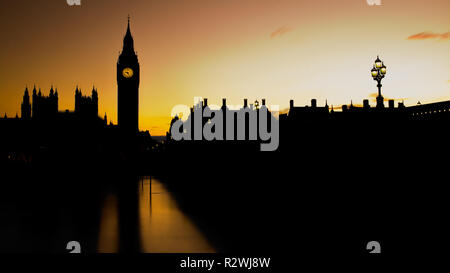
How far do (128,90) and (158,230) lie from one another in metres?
101

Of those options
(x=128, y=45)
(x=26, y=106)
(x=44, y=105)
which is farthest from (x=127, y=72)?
(x=26, y=106)

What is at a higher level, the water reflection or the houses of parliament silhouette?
the houses of parliament silhouette

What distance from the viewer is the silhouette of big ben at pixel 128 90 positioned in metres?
106

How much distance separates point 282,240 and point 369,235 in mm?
2834

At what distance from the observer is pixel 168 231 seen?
13.9 metres

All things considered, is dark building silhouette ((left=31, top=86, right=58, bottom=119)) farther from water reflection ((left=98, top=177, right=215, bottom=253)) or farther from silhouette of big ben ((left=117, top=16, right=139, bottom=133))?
water reflection ((left=98, top=177, right=215, bottom=253))

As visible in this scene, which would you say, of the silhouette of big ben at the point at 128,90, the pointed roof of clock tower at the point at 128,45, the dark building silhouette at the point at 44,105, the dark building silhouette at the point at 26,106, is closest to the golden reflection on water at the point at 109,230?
the silhouette of big ben at the point at 128,90

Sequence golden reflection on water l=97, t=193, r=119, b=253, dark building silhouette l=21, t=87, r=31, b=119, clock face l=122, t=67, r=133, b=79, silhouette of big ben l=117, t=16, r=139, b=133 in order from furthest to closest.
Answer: dark building silhouette l=21, t=87, r=31, b=119 < clock face l=122, t=67, r=133, b=79 < silhouette of big ben l=117, t=16, r=139, b=133 < golden reflection on water l=97, t=193, r=119, b=253

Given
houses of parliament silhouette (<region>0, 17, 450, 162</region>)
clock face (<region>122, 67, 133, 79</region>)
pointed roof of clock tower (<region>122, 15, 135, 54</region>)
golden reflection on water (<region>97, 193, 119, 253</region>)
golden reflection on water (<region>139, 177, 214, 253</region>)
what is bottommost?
golden reflection on water (<region>139, 177, 214, 253</region>)

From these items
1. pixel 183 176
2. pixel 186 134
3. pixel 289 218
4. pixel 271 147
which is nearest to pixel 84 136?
pixel 186 134

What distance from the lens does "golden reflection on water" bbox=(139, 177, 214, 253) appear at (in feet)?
38.1

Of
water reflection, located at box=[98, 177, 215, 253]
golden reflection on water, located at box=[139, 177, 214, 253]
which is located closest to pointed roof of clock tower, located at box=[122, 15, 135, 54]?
water reflection, located at box=[98, 177, 215, 253]

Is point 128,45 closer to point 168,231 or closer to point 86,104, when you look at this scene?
point 86,104
